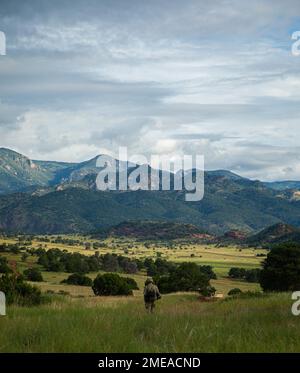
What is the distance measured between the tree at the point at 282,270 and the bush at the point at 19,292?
44.4 metres

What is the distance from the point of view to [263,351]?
8164mm

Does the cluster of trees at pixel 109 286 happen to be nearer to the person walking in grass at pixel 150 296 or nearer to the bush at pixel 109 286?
the bush at pixel 109 286

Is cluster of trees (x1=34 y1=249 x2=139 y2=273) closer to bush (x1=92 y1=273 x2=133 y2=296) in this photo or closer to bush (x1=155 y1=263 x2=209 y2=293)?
bush (x1=155 y1=263 x2=209 y2=293)

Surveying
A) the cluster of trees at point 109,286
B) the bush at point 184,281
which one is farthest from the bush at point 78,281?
the cluster of trees at point 109,286

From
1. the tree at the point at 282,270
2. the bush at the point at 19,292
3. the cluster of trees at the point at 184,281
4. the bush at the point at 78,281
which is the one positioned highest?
the bush at the point at 19,292

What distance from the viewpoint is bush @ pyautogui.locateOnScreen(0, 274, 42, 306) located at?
20416mm

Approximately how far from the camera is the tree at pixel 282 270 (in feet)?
223

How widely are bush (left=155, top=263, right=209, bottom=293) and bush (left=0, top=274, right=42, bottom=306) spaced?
57138 mm

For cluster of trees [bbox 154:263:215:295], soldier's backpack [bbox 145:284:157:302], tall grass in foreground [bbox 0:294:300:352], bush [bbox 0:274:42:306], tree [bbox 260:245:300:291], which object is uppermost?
tall grass in foreground [bbox 0:294:300:352]

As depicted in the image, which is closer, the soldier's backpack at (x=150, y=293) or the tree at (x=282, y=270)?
the soldier's backpack at (x=150, y=293)

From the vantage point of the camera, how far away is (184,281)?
88312 millimetres

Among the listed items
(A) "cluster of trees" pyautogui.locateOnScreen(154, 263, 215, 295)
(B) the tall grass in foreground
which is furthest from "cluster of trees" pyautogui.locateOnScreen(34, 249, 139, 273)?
(B) the tall grass in foreground

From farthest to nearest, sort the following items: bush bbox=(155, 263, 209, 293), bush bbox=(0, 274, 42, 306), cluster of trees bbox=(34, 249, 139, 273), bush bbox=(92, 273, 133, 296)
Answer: cluster of trees bbox=(34, 249, 139, 273) → bush bbox=(155, 263, 209, 293) → bush bbox=(92, 273, 133, 296) → bush bbox=(0, 274, 42, 306)
